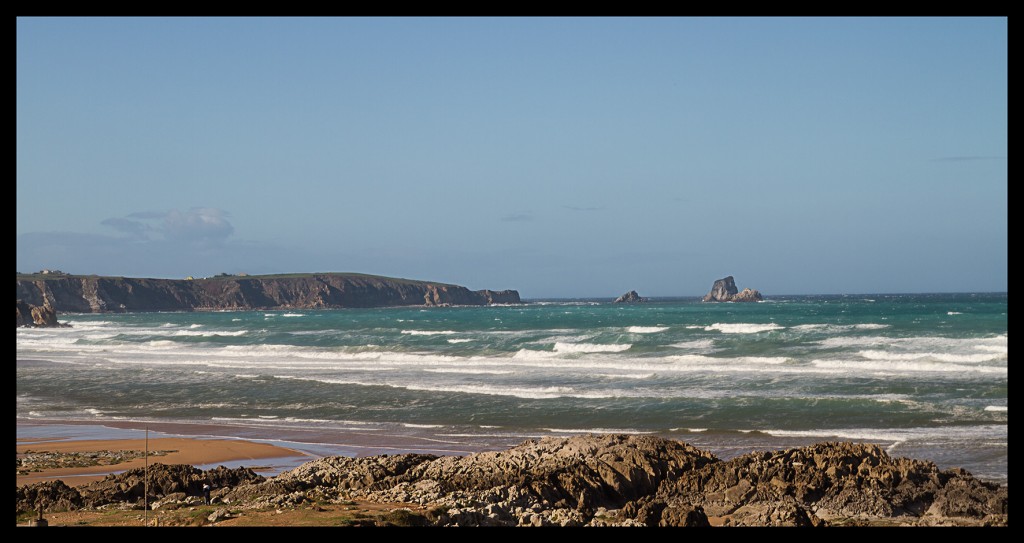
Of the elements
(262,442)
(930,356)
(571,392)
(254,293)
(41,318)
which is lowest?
(262,442)

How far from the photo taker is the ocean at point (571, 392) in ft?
59.1

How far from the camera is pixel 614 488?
472 inches

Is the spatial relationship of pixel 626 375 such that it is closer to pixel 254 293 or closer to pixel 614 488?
pixel 614 488

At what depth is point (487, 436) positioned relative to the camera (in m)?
18.4

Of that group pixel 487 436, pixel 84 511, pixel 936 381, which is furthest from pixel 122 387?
pixel 936 381

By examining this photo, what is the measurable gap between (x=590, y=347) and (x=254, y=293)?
140722 mm

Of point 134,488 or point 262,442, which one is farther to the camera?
point 262,442

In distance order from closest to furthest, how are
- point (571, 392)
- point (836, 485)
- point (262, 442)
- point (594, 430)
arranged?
point (836, 485) < point (262, 442) < point (594, 430) < point (571, 392)

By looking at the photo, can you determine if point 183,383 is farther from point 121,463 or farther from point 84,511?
point 84,511

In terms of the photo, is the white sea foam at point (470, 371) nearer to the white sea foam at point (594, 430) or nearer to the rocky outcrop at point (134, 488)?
the white sea foam at point (594, 430)

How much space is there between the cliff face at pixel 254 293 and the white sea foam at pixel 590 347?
129 meters

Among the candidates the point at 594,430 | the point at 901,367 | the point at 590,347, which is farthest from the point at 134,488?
the point at 590,347

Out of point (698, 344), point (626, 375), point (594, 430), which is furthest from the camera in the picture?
point (698, 344)

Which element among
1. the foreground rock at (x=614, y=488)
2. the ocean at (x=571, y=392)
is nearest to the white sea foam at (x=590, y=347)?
the ocean at (x=571, y=392)
